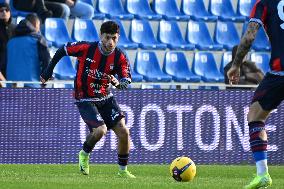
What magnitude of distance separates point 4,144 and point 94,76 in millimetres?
3149

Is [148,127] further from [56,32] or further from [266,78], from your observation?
[266,78]

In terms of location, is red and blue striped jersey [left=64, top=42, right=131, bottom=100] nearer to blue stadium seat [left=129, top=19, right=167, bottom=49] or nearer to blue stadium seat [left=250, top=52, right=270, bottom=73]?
blue stadium seat [left=129, top=19, right=167, bottom=49]

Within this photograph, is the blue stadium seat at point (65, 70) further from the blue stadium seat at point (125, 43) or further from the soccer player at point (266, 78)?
the soccer player at point (266, 78)

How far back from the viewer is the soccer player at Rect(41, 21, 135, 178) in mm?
12742

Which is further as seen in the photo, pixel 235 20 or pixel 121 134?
pixel 235 20

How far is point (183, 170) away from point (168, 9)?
9344mm

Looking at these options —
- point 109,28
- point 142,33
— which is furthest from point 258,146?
point 142,33

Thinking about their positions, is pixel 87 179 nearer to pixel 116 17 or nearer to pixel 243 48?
pixel 243 48

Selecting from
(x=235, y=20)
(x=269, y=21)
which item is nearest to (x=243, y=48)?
(x=269, y=21)

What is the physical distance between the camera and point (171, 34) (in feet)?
66.3

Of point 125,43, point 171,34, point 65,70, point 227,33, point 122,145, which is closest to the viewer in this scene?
point 122,145

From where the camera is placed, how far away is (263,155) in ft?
32.7

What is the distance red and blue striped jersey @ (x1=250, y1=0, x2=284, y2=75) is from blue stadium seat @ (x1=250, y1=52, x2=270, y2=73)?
10159 millimetres

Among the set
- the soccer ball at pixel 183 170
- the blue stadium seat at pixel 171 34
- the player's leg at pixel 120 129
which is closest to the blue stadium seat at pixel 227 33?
the blue stadium seat at pixel 171 34
